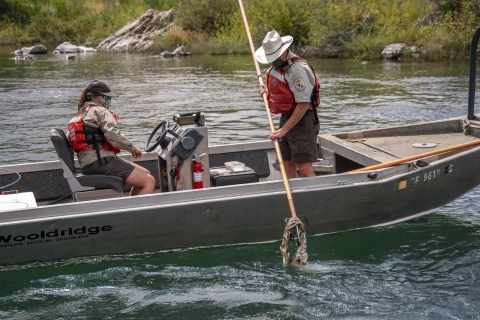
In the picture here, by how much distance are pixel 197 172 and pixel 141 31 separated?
102ft

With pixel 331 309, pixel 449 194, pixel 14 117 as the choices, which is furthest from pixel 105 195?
pixel 14 117

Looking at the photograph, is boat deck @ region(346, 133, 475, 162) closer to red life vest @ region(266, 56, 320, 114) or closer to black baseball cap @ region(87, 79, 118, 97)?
red life vest @ region(266, 56, 320, 114)

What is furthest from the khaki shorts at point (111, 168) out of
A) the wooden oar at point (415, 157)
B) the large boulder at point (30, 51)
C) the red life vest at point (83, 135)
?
the large boulder at point (30, 51)

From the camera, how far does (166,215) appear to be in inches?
199

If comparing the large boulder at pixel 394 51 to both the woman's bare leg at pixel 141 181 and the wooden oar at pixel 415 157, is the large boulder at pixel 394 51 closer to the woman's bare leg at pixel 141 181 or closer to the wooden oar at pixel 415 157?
the wooden oar at pixel 415 157

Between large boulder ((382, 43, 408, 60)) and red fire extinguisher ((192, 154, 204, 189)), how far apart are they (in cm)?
1720

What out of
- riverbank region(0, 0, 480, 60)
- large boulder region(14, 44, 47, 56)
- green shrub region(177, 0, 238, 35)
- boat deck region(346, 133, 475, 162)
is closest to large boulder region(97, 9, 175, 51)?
riverbank region(0, 0, 480, 60)

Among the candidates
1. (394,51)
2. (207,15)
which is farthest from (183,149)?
(207,15)

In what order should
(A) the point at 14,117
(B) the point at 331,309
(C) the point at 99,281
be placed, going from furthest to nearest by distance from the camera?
(A) the point at 14,117, (C) the point at 99,281, (B) the point at 331,309

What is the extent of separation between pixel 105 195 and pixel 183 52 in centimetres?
2327

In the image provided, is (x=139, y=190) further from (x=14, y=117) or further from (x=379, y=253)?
(x=14, y=117)

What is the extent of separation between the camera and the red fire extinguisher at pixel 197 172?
5.54 metres

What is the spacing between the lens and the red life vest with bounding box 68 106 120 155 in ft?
17.4

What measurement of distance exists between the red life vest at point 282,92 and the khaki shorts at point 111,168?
1387mm
